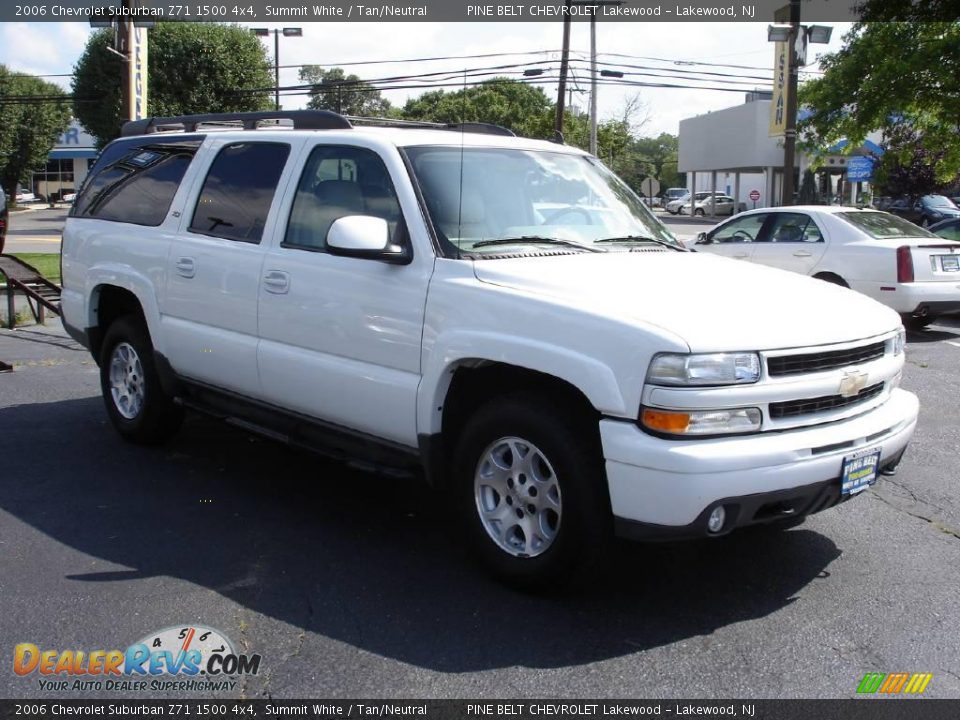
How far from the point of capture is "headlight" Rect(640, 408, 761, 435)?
355 cm

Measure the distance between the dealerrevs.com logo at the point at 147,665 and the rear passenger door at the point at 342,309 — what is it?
1294 mm

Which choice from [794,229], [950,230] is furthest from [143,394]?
[950,230]

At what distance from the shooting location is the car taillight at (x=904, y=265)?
10.8m

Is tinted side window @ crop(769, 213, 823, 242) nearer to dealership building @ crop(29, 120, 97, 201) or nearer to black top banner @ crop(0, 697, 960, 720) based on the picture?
black top banner @ crop(0, 697, 960, 720)

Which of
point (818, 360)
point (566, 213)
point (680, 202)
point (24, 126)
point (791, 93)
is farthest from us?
point (680, 202)

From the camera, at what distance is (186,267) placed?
18.7 feet

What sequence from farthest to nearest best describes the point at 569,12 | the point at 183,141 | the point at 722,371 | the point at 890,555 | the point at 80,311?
1. the point at 569,12
2. the point at 80,311
3. the point at 183,141
4. the point at 890,555
5. the point at 722,371

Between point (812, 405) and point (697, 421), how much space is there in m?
0.59

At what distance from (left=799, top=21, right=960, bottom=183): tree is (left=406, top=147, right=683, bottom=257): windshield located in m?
14.5

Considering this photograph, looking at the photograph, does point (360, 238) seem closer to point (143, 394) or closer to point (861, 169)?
point (143, 394)

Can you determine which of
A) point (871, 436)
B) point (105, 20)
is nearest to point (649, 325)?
point (871, 436)

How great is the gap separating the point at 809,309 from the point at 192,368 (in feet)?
11.6

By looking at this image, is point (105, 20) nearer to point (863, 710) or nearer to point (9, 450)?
point (9, 450)

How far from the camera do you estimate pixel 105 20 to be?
1941 cm
